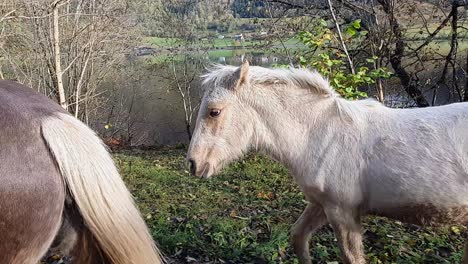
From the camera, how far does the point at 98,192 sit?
201cm

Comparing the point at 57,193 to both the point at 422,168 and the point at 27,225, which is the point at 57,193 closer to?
the point at 27,225

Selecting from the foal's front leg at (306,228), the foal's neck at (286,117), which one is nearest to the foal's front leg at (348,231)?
the foal's front leg at (306,228)

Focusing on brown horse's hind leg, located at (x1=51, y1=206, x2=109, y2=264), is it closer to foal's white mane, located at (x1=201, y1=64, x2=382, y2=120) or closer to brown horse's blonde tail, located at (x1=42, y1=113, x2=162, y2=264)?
brown horse's blonde tail, located at (x1=42, y1=113, x2=162, y2=264)

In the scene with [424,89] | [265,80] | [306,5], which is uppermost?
[306,5]

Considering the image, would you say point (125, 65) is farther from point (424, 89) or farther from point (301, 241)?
point (301, 241)

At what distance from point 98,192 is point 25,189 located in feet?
1.00

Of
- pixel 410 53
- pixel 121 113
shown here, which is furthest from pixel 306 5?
pixel 121 113

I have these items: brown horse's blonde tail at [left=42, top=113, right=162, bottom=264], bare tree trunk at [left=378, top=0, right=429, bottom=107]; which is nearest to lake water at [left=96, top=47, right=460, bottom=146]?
bare tree trunk at [left=378, top=0, right=429, bottom=107]

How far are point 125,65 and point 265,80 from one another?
55.5 ft

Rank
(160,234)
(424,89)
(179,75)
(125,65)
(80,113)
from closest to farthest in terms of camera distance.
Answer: (160,234) → (424,89) → (80,113) → (125,65) → (179,75)

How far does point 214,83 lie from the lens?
3.37 metres

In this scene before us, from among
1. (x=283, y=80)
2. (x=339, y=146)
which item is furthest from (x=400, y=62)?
(x=339, y=146)

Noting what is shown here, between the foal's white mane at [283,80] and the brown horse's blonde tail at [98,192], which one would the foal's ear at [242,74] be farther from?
the brown horse's blonde tail at [98,192]

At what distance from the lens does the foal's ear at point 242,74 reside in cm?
326
